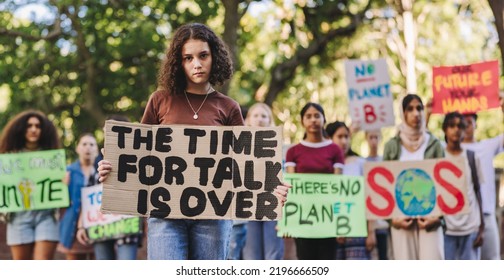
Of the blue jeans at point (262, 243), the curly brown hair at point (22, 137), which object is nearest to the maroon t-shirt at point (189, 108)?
the blue jeans at point (262, 243)

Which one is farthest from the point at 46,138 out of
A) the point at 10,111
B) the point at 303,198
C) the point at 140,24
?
the point at 10,111

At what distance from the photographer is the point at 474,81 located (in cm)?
1031

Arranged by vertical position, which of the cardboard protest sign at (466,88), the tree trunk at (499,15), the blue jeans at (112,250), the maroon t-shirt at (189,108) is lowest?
the blue jeans at (112,250)

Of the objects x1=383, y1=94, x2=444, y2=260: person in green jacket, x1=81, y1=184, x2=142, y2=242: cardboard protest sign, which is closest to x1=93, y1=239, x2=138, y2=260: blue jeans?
x1=81, y1=184, x2=142, y2=242: cardboard protest sign

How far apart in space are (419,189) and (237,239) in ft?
5.37

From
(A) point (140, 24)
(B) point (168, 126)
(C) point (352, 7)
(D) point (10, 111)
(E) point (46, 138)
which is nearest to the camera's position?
(B) point (168, 126)

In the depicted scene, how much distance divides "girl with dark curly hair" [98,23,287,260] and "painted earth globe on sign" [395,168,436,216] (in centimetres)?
343

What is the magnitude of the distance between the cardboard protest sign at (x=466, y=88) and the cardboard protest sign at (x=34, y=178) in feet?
12.3

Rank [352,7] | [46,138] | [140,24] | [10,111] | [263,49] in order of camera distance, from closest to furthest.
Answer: [46,138] < [140,24] < [10,111] < [352,7] < [263,49]

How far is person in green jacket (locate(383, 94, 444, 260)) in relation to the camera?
27.9 ft

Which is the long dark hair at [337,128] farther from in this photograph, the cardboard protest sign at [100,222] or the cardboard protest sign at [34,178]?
the cardboard protest sign at [34,178]

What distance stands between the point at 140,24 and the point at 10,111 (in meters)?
2.73

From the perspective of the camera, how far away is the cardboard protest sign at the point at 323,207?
8602 mm
